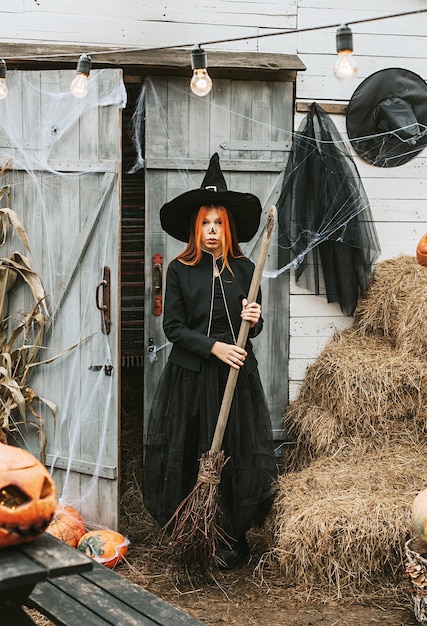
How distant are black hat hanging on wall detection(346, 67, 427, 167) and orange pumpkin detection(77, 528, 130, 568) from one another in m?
2.66

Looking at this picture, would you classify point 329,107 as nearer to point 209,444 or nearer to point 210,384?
point 210,384

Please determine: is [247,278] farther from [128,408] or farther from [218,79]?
[128,408]

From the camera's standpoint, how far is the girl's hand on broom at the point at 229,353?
405cm

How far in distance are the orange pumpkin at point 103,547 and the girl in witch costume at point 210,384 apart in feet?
0.83

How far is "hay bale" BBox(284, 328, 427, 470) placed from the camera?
4641 millimetres

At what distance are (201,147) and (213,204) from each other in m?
0.82

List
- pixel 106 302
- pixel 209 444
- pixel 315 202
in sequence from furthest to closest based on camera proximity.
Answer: pixel 315 202 < pixel 106 302 < pixel 209 444

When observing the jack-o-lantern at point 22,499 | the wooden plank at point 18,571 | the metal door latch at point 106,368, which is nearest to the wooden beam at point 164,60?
the metal door latch at point 106,368

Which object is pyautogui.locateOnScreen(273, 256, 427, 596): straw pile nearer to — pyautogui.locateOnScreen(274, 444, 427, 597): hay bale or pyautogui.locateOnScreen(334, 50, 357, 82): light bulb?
pyautogui.locateOnScreen(274, 444, 427, 597): hay bale

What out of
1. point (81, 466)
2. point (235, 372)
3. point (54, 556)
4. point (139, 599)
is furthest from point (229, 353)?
point (54, 556)

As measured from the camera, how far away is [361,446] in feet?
15.3

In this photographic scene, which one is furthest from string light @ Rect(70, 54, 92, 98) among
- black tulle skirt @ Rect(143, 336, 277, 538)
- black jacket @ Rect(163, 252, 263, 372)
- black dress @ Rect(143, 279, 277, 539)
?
black tulle skirt @ Rect(143, 336, 277, 538)

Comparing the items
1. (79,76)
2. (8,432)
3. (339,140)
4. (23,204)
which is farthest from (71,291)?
(339,140)

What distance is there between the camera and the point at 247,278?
442cm
